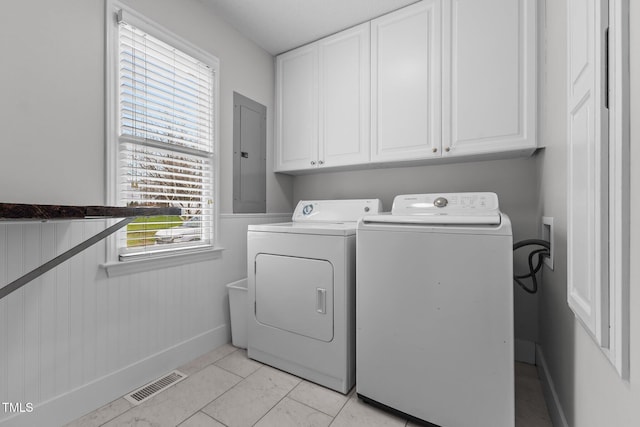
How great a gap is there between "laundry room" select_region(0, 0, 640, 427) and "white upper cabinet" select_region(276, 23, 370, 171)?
2 cm

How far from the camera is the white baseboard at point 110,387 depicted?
1.27m

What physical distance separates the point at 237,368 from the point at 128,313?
74 centimetres

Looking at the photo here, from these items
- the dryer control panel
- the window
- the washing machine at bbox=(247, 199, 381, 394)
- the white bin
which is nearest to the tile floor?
the washing machine at bbox=(247, 199, 381, 394)

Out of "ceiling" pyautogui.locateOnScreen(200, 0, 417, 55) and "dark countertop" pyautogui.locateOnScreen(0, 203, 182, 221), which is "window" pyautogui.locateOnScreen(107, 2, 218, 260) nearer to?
"ceiling" pyautogui.locateOnScreen(200, 0, 417, 55)

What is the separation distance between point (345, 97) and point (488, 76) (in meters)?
0.98

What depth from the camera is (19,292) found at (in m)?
1.22

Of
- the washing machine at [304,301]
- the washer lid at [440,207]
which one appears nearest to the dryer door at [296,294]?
the washing machine at [304,301]

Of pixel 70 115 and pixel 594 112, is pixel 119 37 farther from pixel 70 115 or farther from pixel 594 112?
pixel 594 112

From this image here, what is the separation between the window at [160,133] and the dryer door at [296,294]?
0.54 m

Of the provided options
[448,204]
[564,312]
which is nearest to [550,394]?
[564,312]

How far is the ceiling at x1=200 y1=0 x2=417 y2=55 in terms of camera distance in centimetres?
198

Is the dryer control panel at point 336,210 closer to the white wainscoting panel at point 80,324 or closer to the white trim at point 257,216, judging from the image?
the white trim at point 257,216

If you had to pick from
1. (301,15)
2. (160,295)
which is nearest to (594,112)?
(301,15)

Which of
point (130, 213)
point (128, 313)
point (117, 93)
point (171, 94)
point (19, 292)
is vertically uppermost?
point (171, 94)
